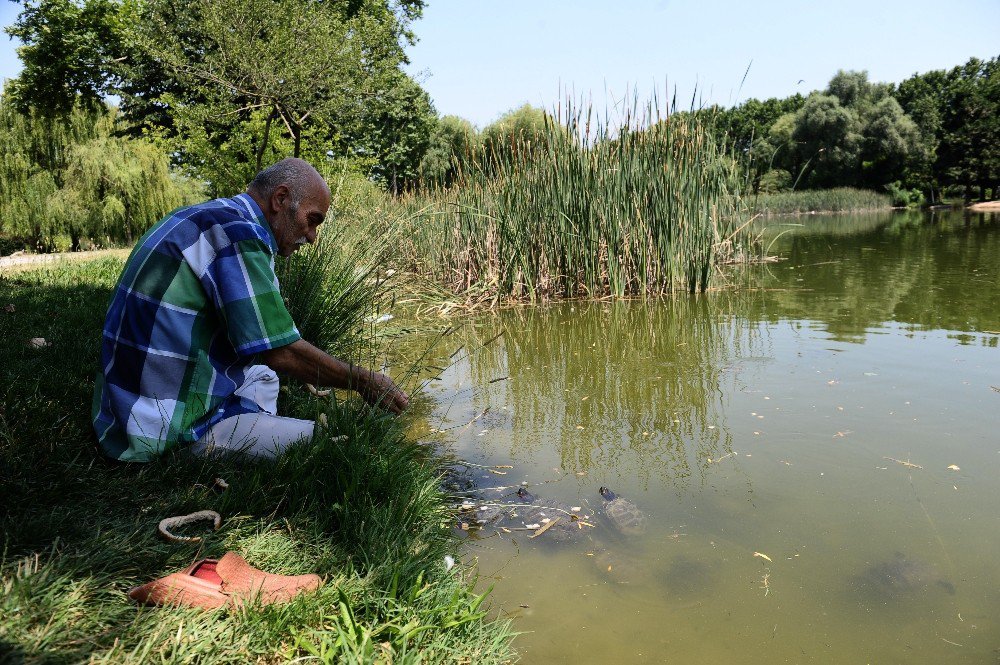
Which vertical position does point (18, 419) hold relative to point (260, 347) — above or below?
below

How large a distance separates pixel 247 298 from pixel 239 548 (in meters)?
0.76

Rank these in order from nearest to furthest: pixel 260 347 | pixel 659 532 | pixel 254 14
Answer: pixel 260 347 → pixel 659 532 → pixel 254 14

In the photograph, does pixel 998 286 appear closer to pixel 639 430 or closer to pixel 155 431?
pixel 639 430

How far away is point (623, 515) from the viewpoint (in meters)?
2.60

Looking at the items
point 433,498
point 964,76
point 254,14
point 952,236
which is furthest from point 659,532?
point 964,76

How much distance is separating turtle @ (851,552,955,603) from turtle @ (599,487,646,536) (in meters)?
0.71

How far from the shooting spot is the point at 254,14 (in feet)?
35.5

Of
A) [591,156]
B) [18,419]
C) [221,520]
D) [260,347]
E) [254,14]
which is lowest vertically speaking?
[221,520]

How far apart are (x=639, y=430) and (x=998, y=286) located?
6.61m

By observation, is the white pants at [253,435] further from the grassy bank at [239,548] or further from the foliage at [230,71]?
the foliage at [230,71]

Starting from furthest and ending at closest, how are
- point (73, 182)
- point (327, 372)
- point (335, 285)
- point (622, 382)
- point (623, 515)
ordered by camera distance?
point (73, 182) → point (335, 285) → point (622, 382) → point (623, 515) → point (327, 372)

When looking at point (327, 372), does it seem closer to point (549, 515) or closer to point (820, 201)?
point (549, 515)

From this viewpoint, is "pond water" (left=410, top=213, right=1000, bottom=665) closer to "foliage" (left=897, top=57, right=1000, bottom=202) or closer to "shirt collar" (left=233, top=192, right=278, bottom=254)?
"shirt collar" (left=233, top=192, right=278, bottom=254)

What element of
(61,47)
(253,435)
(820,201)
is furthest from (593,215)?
(820,201)
